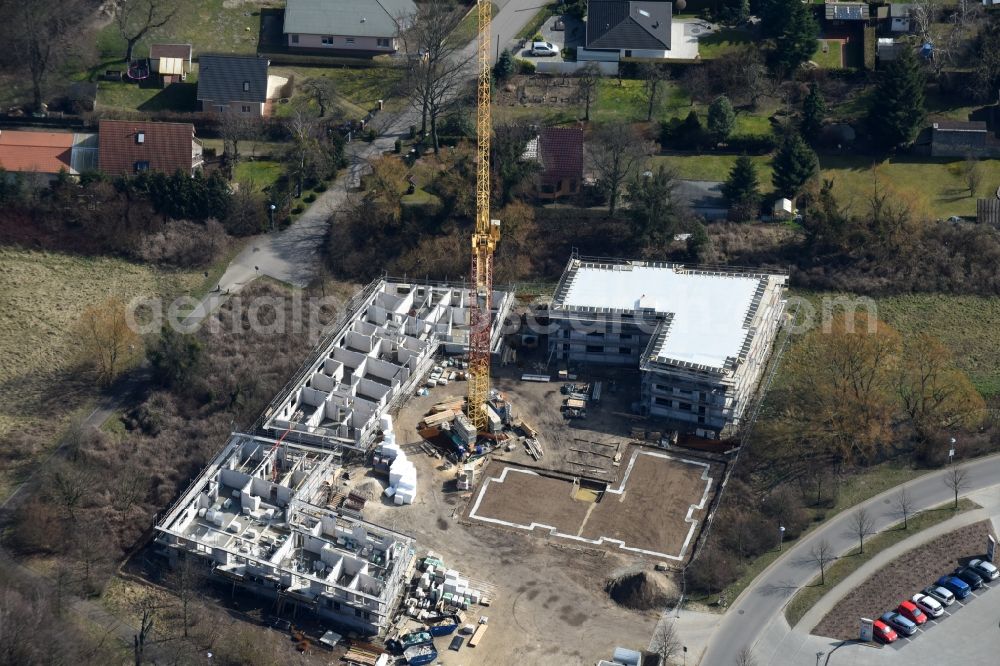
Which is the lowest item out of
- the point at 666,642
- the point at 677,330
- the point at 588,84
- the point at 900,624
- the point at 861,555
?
the point at 666,642

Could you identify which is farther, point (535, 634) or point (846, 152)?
point (846, 152)

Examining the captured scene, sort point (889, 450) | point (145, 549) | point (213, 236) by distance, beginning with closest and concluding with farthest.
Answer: point (145, 549) < point (889, 450) < point (213, 236)

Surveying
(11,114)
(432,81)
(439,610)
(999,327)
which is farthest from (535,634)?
(11,114)

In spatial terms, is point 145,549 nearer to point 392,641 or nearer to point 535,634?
point 392,641

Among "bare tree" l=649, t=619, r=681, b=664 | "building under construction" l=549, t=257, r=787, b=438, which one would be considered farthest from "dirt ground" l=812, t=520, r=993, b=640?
"building under construction" l=549, t=257, r=787, b=438

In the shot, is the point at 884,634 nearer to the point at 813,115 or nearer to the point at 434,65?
the point at 813,115

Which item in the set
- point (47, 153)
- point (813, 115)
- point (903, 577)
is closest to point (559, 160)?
point (813, 115)

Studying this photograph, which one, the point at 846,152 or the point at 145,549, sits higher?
the point at 846,152
